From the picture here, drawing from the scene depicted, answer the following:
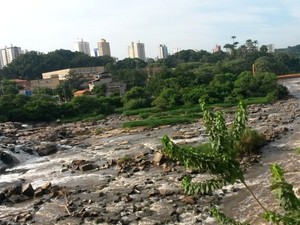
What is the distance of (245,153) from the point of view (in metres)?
20.5

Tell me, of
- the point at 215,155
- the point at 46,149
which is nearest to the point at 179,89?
the point at 46,149

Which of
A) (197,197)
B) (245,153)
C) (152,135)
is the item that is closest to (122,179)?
(197,197)

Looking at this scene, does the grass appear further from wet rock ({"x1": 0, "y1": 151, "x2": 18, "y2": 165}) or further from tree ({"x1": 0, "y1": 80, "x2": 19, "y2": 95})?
tree ({"x1": 0, "y1": 80, "x2": 19, "y2": 95})

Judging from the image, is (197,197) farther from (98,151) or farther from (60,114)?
(60,114)

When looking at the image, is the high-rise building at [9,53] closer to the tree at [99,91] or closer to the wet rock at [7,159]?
the tree at [99,91]

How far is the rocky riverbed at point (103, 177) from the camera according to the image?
563 inches

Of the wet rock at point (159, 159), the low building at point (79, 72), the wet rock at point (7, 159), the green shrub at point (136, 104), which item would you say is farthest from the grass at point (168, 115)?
the low building at point (79, 72)

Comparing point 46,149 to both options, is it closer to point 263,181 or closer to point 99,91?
point 263,181

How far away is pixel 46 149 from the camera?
1142 inches

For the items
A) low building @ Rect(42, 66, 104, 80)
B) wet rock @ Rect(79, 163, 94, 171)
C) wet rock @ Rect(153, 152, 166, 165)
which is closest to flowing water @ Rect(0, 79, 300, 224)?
wet rock @ Rect(79, 163, 94, 171)

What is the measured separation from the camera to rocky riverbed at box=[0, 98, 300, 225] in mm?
14305

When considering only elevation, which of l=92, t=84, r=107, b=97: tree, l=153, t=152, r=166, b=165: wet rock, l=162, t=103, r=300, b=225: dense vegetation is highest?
l=162, t=103, r=300, b=225: dense vegetation

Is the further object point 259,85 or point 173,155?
point 259,85

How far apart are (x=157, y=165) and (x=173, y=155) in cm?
1591
